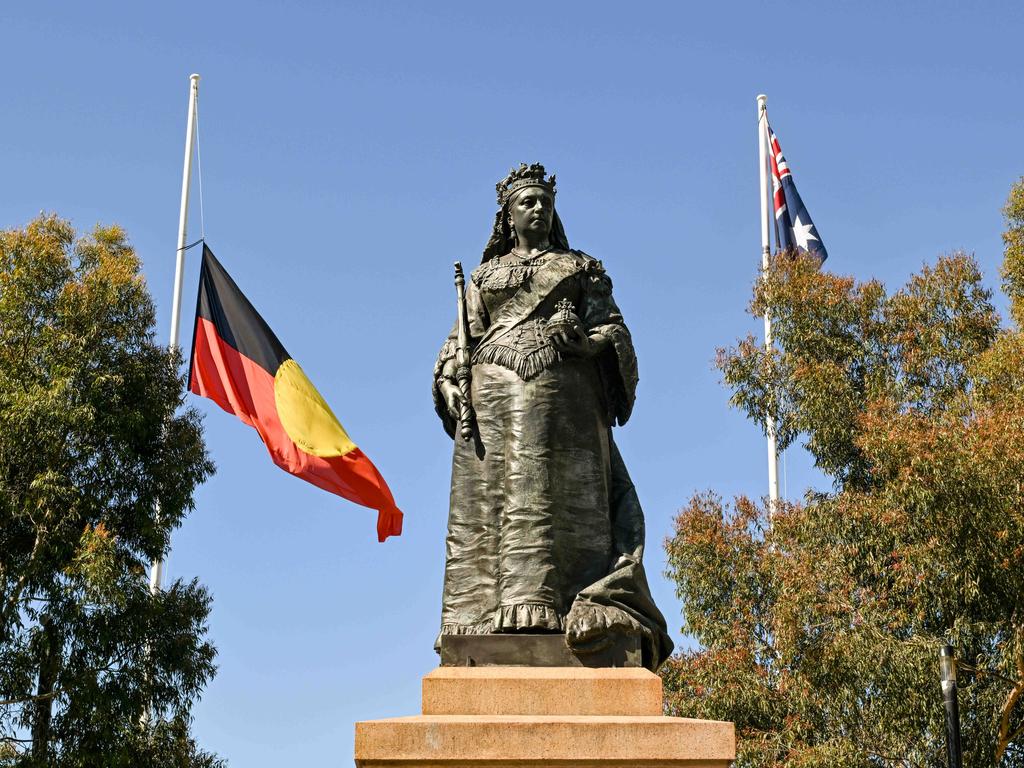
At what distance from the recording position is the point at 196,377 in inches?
838

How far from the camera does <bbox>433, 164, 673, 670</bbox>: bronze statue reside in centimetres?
855

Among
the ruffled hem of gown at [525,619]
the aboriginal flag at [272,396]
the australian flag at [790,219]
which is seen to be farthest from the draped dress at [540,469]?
the australian flag at [790,219]

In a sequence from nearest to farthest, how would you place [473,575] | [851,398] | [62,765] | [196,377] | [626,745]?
[626,745] < [473,575] < [62,765] < [196,377] < [851,398]

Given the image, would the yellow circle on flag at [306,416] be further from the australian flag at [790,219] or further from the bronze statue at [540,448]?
the australian flag at [790,219]

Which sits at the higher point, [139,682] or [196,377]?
[196,377]

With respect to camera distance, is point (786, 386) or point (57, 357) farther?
point (786, 386)

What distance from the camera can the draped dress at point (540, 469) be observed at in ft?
28.2

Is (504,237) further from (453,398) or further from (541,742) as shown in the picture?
(541,742)

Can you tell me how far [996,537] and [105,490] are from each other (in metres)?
13.7

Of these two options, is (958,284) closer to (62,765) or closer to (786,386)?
(786,386)

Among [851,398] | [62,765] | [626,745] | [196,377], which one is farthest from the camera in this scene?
[851,398]

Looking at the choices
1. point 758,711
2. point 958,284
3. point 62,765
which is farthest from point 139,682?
point 958,284

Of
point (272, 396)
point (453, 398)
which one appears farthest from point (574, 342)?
point (272, 396)

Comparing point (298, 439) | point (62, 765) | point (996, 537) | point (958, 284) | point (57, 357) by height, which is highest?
point (958, 284)
